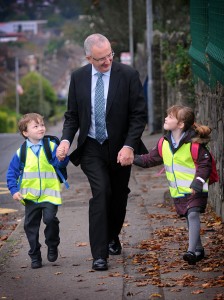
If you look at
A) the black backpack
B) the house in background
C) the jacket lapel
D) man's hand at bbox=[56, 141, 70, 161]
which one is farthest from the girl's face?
the house in background

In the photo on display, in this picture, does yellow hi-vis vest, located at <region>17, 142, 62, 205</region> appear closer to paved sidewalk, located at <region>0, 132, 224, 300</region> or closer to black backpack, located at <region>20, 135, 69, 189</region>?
black backpack, located at <region>20, 135, 69, 189</region>

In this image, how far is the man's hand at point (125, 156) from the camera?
29.2 ft

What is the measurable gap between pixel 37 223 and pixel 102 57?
1532 millimetres

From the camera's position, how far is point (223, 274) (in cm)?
833

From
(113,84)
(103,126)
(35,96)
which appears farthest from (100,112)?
(35,96)

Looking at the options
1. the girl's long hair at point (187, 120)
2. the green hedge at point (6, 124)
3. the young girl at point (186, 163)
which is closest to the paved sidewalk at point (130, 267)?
the young girl at point (186, 163)

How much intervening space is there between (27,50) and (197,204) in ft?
500

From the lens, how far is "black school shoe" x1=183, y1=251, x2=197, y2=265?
8.77 metres

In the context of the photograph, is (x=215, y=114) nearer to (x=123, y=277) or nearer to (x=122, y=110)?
(x=122, y=110)

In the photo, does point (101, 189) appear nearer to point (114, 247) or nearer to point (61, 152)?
point (61, 152)

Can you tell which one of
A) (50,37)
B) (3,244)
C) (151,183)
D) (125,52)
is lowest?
(50,37)

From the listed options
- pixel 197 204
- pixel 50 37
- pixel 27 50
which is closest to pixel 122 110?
pixel 197 204

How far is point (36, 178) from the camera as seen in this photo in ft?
30.3

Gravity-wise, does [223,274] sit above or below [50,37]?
above
